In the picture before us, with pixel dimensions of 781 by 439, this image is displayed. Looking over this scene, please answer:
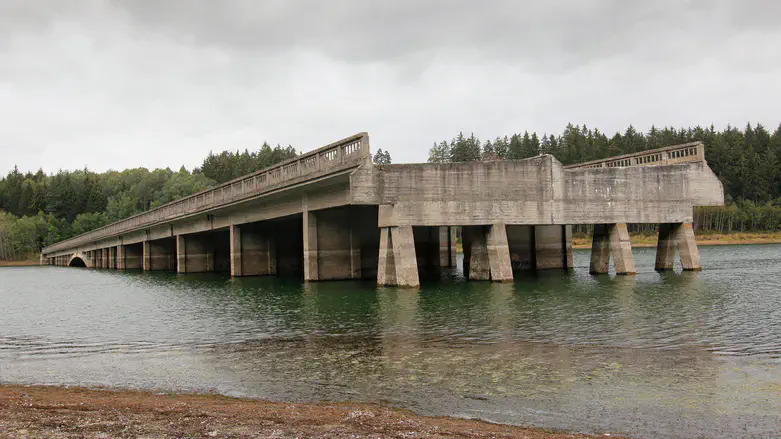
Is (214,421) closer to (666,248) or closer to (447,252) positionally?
(666,248)

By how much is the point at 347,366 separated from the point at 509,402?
5.11 metres

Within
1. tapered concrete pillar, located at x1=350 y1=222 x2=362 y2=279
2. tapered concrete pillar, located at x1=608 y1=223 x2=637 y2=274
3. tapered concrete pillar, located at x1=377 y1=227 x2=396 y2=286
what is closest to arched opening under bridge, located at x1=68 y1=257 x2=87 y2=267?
tapered concrete pillar, located at x1=350 y1=222 x2=362 y2=279

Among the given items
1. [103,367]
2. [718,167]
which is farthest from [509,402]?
[718,167]

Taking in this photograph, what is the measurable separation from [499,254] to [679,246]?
15.8 meters

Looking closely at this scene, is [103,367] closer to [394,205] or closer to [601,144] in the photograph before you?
[394,205]

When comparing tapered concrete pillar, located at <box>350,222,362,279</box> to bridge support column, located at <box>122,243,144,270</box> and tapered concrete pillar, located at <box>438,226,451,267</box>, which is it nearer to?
tapered concrete pillar, located at <box>438,226,451,267</box>

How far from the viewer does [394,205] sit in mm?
37031

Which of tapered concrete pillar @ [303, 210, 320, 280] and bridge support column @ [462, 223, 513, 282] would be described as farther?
tapered concrete pillar @ [303, 210, 320, 280]

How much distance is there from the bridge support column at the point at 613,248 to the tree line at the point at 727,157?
100 meters

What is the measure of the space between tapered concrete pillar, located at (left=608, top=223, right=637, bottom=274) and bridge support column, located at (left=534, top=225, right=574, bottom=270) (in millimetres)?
10808

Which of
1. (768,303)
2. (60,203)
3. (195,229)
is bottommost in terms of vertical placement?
(768,303)

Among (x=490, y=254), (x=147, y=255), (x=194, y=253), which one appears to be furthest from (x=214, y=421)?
(x=147, y=255)

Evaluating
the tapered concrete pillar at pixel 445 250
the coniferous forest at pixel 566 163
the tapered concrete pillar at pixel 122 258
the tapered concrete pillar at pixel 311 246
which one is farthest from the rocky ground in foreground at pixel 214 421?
the coniferous forest at pixel 566 163

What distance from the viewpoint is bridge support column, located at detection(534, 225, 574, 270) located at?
54.4 m
